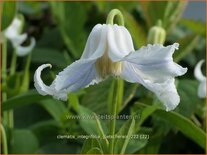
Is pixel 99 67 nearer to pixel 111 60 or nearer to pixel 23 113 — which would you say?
pixel 111 60

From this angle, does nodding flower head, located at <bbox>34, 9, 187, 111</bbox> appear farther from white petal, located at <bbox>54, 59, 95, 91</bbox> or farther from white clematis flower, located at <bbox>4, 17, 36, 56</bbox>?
white clematis flower, located at <bbox>4, 17, 36, 56</bbox>

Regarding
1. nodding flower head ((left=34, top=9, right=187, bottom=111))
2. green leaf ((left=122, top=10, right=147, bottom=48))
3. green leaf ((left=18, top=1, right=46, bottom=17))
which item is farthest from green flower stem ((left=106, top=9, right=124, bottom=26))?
green leaf ((left=18, top=1, right=46, bottom=17))

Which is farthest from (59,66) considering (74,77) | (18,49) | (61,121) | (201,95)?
(74,77)

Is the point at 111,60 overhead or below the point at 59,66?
overhead

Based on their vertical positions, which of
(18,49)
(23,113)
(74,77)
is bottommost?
(23,113)

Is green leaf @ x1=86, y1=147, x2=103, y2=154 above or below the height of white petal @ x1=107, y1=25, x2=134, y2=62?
below

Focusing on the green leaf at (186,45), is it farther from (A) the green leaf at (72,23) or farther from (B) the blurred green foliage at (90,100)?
(A) the green leaf at (72,23)
